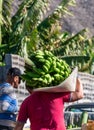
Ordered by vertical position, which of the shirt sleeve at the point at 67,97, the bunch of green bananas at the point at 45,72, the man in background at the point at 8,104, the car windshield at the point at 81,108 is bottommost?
the car windshield at the point at 81,108

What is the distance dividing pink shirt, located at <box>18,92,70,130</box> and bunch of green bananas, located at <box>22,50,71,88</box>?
0.12 metres

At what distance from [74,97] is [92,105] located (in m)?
4.70

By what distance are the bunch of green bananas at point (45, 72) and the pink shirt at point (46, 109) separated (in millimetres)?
125

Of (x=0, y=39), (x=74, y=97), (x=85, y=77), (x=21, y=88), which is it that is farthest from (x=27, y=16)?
(x=74, y=97)

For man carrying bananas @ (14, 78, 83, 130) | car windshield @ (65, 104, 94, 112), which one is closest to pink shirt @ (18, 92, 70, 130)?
man carrying bananas @ (14, 78, 83, 130)

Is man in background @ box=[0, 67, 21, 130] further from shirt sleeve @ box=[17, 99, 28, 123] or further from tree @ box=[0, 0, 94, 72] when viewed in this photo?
tree @ box=[0, 0, 94, 72]

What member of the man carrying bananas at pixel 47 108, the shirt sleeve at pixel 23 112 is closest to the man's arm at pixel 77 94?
the man carrying bananas at pixel 47 108

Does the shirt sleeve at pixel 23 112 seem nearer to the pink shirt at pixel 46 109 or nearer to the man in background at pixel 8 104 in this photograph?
the pink shirt at pixel 46 109

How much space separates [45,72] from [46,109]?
38 cm

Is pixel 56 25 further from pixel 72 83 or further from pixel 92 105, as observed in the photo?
pixel 72 83

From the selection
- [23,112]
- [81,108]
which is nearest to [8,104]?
[23,112]

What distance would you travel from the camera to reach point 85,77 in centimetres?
1884

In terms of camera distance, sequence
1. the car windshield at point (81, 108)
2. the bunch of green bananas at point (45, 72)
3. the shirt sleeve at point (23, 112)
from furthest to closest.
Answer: the car windshield at point (81, 108), the shirt sleeve at point (23, 112), the bunch of green bananas at point (45, 72)

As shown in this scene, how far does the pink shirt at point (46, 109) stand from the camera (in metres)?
6.10
